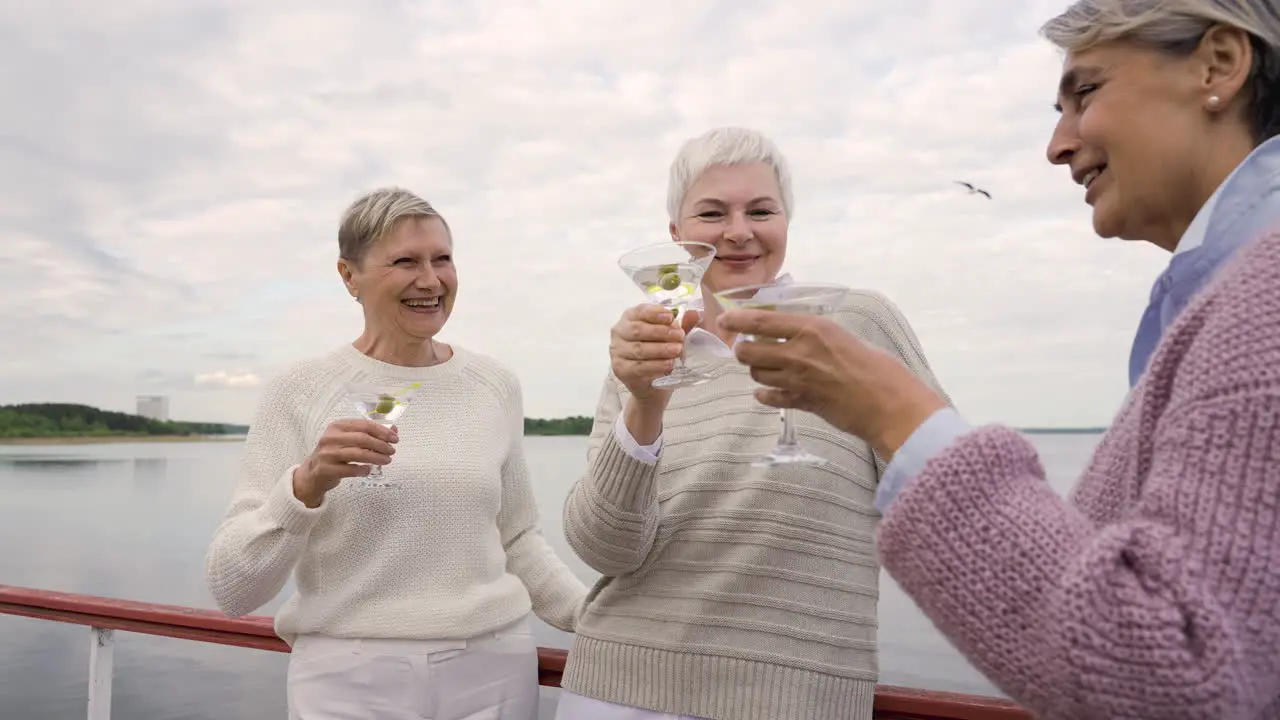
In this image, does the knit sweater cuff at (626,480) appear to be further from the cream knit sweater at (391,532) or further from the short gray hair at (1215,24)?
the short gray hair at (1215,24)

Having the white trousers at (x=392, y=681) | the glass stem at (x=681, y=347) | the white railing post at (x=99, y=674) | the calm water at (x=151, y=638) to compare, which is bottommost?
the calm water at (x=151, y=638)

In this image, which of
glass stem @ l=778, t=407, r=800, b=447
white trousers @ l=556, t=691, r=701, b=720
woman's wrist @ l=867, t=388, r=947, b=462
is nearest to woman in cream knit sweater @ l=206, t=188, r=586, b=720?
white trousers @ l=556, t=691, r=701, b=720

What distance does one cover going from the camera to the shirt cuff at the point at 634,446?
212cm

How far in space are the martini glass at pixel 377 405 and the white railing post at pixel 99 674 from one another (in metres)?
1.54

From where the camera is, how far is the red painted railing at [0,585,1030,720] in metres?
2.30

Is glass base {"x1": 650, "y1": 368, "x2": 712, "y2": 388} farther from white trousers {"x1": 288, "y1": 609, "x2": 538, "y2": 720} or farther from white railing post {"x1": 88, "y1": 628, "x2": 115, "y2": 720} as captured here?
white railing post {"x1": 88, "y1": 628, "x2": 115, "y2": 720}

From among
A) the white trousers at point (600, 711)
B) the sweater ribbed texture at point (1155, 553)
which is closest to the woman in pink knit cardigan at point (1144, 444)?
the sweater ribbed texture at point (1155, 553)

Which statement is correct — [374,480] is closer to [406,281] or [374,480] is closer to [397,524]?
[397,524]

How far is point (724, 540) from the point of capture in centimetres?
217

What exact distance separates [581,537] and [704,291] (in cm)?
72

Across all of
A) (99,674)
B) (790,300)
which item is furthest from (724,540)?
(99,674)

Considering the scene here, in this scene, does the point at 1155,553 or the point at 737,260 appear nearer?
the point at 1155,553

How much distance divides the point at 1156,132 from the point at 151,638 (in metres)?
33.3

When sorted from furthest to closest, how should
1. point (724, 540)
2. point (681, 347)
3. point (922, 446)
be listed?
point (724, 540) → point (681, 347) → point (922, 446)
